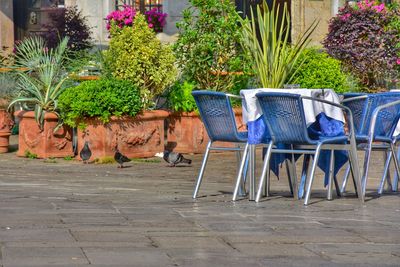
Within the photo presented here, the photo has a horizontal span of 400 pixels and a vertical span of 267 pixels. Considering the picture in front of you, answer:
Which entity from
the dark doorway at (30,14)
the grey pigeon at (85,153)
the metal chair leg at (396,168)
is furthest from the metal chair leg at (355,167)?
the dark doorway at (30,14)

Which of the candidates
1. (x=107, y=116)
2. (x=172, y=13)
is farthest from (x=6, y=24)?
(x=107, y=116)

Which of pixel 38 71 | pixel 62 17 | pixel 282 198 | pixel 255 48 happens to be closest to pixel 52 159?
pixel 38 71

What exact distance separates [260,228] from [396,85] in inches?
424

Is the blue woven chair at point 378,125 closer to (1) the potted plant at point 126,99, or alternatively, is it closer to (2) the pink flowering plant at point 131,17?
(1) the potted plant at point 126,99

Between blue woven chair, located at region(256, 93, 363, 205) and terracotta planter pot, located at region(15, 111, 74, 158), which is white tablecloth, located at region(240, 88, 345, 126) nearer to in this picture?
blue woven chair, located at region(256, 93, 363, 205)

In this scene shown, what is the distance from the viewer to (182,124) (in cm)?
1420

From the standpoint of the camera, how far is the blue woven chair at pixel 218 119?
910 centimetres

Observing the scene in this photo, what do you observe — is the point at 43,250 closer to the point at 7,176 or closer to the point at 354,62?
the point at 7,176

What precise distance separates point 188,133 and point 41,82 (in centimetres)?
191

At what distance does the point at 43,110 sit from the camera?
1347 centimetres

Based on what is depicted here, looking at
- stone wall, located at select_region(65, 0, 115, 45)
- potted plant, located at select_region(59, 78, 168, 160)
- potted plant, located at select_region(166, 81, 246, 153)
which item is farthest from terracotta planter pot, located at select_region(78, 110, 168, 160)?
stone wall, located at select_region(65, 0, 115, 45)

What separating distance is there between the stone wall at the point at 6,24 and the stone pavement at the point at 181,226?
29.3 feet

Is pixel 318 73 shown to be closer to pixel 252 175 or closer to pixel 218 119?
pixel 218 119

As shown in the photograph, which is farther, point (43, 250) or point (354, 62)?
point (354, 62)
